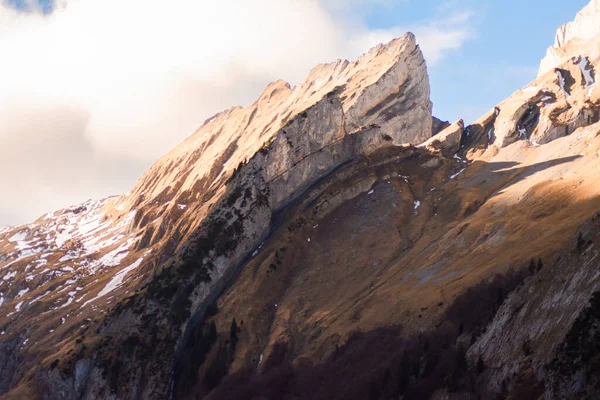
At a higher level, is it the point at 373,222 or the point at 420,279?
the point at 373,222

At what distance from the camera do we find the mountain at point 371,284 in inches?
2771

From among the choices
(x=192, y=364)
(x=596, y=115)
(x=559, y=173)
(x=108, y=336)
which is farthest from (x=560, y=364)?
(x=596, y=115)

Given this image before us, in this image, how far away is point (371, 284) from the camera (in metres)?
134

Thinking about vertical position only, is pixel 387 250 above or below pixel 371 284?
above

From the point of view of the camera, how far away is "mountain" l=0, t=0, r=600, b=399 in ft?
231

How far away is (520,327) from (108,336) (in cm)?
10382

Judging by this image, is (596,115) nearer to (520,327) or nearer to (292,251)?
(292,251)

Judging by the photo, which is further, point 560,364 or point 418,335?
point 418,335

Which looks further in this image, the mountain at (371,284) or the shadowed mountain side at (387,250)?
the shadowed mountain side at (387,250)

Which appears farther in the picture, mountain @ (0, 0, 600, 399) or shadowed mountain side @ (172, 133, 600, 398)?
shadowed mountain side @ (172, 133, 600, 398)

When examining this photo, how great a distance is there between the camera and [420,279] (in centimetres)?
12419

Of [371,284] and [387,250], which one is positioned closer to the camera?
[371,284]

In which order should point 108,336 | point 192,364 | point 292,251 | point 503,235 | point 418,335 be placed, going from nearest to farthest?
point 418,335 → point 503,235 → point 192,364 → point 108,336 → point 292,251

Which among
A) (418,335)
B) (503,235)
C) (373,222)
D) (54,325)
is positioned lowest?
(418,335)
